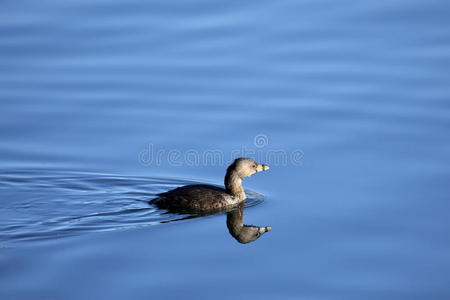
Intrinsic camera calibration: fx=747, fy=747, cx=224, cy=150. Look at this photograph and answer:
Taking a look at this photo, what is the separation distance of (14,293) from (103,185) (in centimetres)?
402

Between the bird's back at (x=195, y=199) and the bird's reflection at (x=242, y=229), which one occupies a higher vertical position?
the bird's back at (x=195, y=199)

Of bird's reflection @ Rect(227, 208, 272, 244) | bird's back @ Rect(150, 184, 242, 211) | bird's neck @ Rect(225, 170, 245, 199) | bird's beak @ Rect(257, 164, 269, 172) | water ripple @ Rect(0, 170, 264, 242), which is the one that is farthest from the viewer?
bird's beak @ Rect(257, 164, 269, 172)

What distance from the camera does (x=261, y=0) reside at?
19188mm

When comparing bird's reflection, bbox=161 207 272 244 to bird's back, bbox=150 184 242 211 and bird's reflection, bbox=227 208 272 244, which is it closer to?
bird's reflection, bbox=227 208 272 244

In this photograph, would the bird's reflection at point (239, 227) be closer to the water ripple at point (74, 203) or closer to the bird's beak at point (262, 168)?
the water ripple at point (74, 203)

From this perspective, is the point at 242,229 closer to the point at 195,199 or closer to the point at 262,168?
the point at 195,199

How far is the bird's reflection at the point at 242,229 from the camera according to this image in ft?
34.6

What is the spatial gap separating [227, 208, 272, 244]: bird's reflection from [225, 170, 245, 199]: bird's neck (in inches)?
19.5

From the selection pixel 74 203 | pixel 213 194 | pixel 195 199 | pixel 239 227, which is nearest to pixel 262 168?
pixel 213 194

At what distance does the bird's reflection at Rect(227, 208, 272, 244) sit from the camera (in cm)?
1054

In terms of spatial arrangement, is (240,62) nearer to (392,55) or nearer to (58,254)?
(392,55)

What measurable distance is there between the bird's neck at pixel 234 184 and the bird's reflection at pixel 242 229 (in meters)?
0.49

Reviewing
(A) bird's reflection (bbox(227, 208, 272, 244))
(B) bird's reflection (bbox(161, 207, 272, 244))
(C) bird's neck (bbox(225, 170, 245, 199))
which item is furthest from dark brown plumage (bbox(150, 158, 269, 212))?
(A) bird's reflection (bbox(227, 208, 272, 244))

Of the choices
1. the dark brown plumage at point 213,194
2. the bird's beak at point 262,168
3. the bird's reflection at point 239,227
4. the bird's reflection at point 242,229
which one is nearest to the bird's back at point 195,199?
the dark brown plumage at point 213,194
